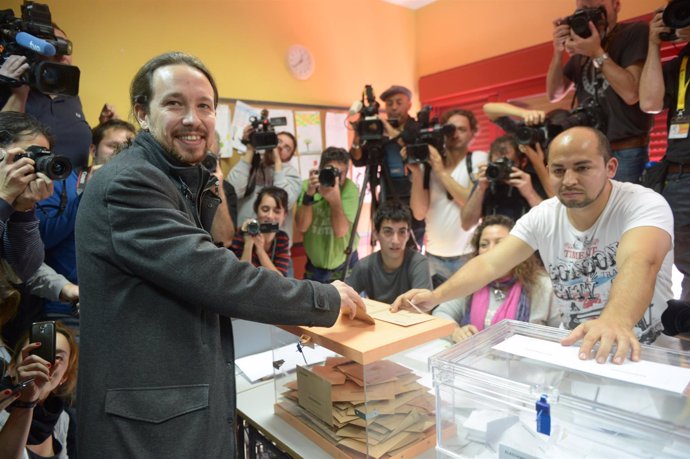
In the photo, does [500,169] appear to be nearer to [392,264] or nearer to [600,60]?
[600,60]

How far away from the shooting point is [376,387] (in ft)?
3.77

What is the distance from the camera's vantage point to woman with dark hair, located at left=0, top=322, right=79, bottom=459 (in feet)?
3.92

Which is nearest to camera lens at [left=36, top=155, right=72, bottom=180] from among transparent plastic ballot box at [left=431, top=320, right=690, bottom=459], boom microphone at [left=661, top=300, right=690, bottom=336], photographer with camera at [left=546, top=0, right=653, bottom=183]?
transparent plastic ballot box at [left=431, top=320, right=690, bottom=459]

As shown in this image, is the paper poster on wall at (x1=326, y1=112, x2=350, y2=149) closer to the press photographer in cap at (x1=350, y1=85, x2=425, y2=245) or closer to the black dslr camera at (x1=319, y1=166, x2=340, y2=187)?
the press photographer in cap at (x1=350, y1=85, x2=425, y2=245)

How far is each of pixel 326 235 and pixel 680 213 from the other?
1978 mm

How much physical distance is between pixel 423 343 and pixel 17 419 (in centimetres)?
113

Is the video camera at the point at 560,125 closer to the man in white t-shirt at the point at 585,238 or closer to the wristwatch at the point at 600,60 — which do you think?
the wristwatch at the point at 600,60

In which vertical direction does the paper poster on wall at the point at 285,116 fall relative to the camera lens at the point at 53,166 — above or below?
above

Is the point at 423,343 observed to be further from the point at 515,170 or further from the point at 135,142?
the point at 515,170

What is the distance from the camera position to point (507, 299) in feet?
6.88

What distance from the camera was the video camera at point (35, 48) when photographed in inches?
68.8

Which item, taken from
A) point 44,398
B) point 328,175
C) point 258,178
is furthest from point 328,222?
point 44,398

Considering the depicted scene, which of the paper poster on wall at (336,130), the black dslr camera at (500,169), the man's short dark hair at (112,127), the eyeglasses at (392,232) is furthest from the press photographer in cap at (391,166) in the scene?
the man's short dark hair at (112,127)

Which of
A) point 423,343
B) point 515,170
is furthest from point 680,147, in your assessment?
point 423,343
